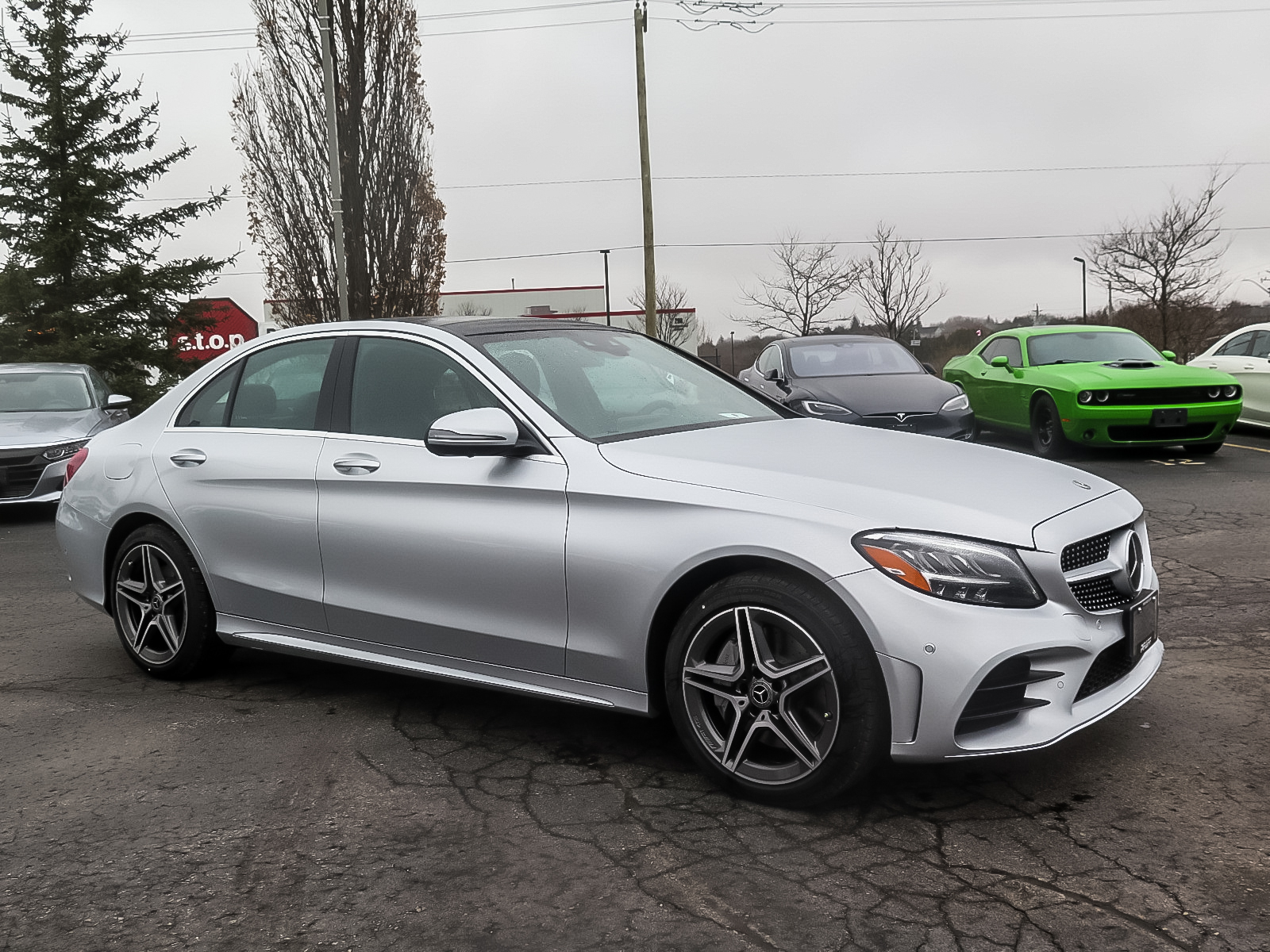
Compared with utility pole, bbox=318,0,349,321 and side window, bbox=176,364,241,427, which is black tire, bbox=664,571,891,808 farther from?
utility pole, bbox=318,0,349,321

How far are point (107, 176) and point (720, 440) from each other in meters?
25.5

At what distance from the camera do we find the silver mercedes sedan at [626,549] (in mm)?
3270

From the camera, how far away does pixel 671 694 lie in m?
3.64

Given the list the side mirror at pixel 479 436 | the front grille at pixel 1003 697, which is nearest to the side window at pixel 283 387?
the side mirror at pixel 479 436

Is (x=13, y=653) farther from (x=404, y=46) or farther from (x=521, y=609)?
(x=404, y=46)

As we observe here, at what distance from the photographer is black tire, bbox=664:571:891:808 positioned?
330cm

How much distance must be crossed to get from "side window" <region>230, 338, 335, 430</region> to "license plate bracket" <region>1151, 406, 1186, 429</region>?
9678mm

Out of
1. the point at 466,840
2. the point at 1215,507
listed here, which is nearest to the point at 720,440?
the point at 466,840

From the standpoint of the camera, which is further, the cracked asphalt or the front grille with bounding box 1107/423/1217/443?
the front grille with bounding box 1107/423/1217/443

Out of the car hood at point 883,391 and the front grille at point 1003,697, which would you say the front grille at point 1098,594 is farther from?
the car hood at point 883,391

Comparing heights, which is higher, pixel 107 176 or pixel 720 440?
pixel 107 176

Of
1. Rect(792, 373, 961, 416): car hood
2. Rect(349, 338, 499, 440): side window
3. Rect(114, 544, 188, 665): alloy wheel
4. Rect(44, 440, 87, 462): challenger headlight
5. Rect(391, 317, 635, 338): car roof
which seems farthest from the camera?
Rect(792, 373, 961, 416): car hood

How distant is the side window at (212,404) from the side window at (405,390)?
82 centimetres

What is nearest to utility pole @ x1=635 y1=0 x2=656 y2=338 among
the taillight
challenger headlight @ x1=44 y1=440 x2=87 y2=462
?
challenger headlight @ x1=44 y1=440 x2=87 y2=462
